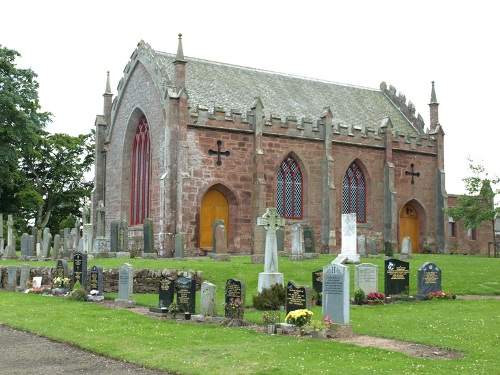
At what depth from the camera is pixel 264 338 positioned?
13.1 meters

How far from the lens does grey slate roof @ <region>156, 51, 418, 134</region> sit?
37938 millimetres

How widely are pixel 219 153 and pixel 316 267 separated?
1220 centimetres

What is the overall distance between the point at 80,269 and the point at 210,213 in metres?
13.1

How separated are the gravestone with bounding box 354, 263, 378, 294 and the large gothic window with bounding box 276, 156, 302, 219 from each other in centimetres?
1768

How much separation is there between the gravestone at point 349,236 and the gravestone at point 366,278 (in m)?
6.56

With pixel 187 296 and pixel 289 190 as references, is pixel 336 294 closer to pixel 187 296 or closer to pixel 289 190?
pixel 187 296

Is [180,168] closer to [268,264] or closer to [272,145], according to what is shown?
[272,145]

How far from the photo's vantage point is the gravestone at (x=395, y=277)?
64.6 ft

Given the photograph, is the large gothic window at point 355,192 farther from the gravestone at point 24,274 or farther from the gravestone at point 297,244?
the gravestone at point 24,274

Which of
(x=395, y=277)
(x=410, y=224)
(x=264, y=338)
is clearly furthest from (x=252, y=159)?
(x=264, y=338)

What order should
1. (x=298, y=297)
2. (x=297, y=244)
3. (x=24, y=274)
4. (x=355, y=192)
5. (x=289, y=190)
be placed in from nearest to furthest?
(x=298, y=297) < (x=24, y=274) < (x=297, y=244) < (x=289, y=190) < (x=355, y=192)

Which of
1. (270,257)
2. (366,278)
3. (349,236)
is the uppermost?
(349,236)

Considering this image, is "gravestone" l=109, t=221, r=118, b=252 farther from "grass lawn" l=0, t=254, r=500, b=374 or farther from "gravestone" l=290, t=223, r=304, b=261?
"grass lawn" l=0, t=254, r=500, b=374

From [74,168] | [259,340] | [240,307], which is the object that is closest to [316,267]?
[240,307]
